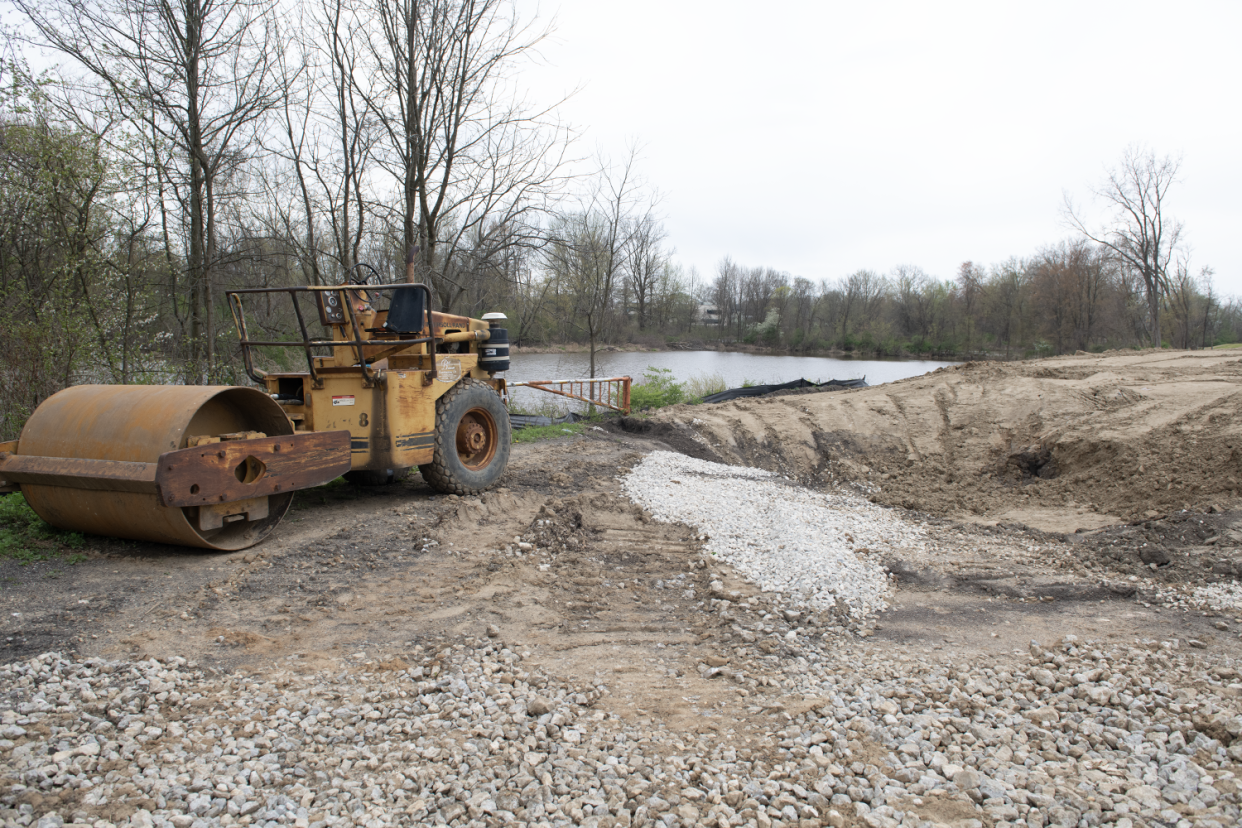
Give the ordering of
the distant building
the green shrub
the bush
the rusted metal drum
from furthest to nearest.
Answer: the distant building, the green shrub, the bush, the rusted metal drum

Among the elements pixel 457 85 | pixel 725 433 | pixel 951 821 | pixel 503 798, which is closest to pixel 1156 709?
pixel 951 821

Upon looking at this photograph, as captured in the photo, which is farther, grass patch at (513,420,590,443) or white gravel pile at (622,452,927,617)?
grass patch at (513,420,590,443)

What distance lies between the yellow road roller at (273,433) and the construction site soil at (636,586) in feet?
1.08

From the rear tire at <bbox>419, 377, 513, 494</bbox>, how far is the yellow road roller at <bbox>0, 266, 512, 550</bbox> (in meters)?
0.01

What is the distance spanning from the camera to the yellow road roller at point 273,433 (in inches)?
176

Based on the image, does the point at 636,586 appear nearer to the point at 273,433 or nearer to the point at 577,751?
the point at 577,751

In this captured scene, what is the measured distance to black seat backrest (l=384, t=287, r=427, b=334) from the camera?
629cm

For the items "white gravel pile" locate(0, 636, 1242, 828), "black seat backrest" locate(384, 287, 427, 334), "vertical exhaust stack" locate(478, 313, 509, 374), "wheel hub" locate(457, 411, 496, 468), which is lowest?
"white gravel pile" locate(0, 636, 1242, 828)

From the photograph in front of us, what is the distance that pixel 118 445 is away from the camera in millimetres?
4500

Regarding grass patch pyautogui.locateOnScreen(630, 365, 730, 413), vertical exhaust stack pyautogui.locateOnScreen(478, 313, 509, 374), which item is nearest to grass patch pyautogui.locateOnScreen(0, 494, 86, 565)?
vertical exhaust stack pyautogui.locateOnScreen(478, 313, 509, 374)

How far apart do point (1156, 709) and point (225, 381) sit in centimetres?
1197

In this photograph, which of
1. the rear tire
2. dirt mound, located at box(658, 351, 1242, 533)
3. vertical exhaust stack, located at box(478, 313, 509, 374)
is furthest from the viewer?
dirt mound, located at box(658, 351, 1242, 533)

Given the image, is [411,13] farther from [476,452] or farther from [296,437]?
[296,437]

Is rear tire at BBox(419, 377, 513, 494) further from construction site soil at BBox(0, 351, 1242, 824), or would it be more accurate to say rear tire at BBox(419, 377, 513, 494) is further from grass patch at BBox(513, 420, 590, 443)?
grass patch at BBox(513, 420, 590, 443)
